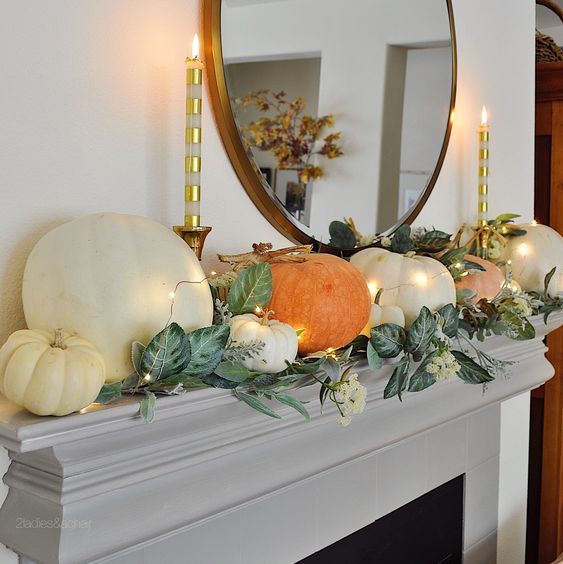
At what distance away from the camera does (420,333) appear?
1.04 m

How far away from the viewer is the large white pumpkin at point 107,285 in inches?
29.5

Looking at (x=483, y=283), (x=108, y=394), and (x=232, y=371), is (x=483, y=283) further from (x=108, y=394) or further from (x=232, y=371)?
(x=108, y=394)

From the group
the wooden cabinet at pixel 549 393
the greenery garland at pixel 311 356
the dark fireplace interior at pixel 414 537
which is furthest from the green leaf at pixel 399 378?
the wooden cabinet at pixel 549 393

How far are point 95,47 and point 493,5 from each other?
50.2 inches

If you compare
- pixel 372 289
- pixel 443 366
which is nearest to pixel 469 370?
pixel 443 366

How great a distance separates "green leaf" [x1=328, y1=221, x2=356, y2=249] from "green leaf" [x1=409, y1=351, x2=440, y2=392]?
0.98 feet

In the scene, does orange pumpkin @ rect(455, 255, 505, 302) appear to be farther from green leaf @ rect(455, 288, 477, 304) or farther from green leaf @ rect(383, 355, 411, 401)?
green leaf @ rect(383, 355, 411, 401)

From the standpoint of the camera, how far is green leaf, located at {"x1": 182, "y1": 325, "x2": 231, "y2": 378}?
777mm

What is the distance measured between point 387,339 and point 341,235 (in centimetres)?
32

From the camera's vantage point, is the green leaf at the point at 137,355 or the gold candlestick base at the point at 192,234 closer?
the green leaf at the point at 137,355

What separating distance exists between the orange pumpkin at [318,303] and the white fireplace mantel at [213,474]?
0.07 metres

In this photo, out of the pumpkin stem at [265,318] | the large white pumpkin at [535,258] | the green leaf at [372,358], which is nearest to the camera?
the pumpkin stem at [265,318]

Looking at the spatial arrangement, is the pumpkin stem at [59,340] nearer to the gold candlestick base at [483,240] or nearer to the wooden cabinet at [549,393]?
the gold candlestick base at [483,240]

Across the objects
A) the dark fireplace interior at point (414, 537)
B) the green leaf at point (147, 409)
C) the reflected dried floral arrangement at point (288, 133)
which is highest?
the reflected dried floral arrangement at point (288, 133)
